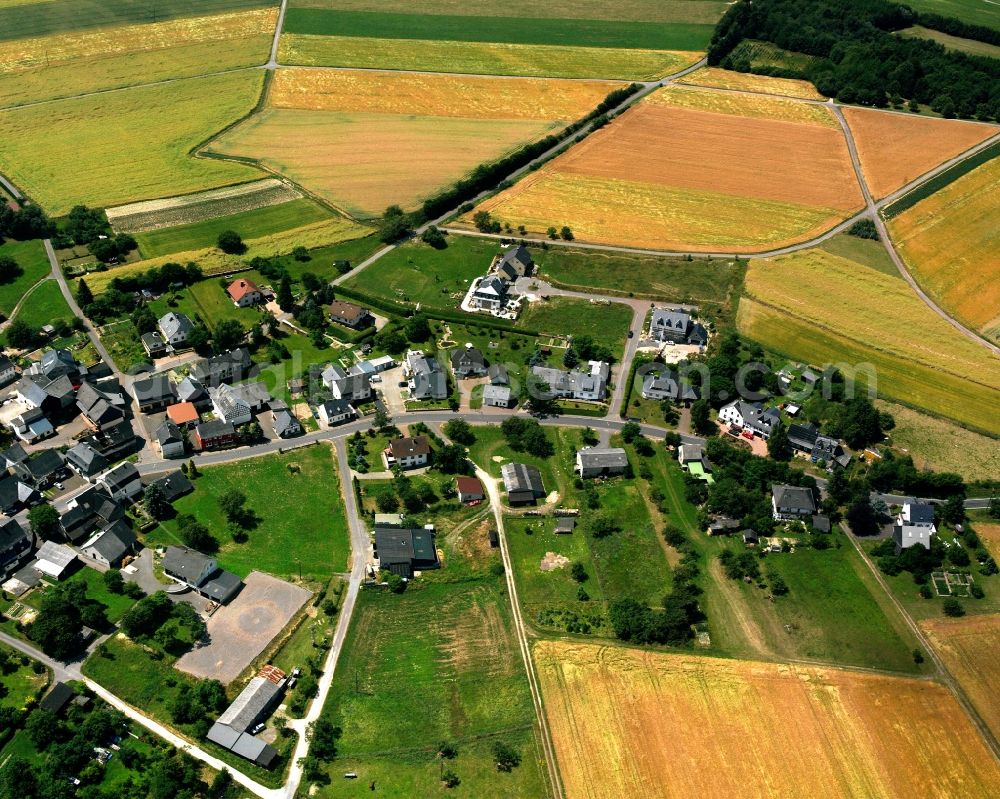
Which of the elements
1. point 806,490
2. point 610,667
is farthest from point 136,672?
point 806,490

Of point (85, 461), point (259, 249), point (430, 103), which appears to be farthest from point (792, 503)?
point (430, 103)

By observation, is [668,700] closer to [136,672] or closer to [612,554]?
[612,554]

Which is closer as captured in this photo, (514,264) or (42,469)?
(42,469)

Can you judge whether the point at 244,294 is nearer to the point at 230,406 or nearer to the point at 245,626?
the point at 230,406

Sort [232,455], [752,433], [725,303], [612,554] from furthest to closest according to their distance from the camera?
[725,303] → [752,433] → [232,455] → [612,554]

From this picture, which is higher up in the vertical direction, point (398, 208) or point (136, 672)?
point (398, 208)

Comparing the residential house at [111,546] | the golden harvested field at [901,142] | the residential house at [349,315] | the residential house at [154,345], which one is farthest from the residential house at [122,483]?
the golden harvested field at [901,142]

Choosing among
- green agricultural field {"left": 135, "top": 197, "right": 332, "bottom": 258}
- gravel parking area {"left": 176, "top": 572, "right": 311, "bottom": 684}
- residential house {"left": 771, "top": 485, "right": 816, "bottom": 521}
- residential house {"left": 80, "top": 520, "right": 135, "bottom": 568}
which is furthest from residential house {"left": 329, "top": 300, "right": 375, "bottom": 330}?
residential house {"left": 771, "top": 485, "right": 816, "bottom": 521}
